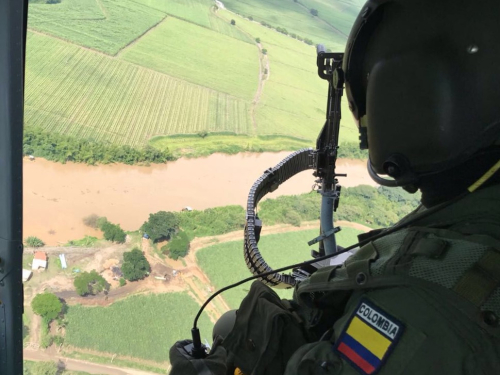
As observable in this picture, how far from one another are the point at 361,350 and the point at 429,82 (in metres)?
0.49

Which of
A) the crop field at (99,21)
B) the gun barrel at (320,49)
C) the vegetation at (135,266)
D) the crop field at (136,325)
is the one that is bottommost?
the crop field at (136,325)

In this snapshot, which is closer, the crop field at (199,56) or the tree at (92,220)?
the tree at (92,220)

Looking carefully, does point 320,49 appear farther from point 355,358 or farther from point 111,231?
point 111,231

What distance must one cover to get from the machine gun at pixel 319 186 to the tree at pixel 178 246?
224 centimetres

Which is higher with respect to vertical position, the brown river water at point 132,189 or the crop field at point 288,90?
the crop field at point 288,90

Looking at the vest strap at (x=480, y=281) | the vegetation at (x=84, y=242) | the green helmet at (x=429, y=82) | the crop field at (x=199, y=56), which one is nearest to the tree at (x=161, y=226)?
the vegetation at (x=84, y=242)

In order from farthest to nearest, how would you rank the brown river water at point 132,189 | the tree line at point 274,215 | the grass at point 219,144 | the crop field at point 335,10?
the grass at point 219,144, the tree line at point 274,215, the crop field at point 335,10, the brown river water at point 132,189

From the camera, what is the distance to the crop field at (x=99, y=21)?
22.4 feet

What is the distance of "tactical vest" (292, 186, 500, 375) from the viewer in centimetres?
64

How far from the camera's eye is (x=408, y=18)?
3.05ft

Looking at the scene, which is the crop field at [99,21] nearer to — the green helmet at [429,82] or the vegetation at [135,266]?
the vegetation at [135,266]

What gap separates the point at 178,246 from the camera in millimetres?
5566

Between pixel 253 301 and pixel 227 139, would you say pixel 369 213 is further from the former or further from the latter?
pixel 253 301

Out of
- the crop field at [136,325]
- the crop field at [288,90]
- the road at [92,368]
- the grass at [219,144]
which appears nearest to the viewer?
the road at [92,368]
